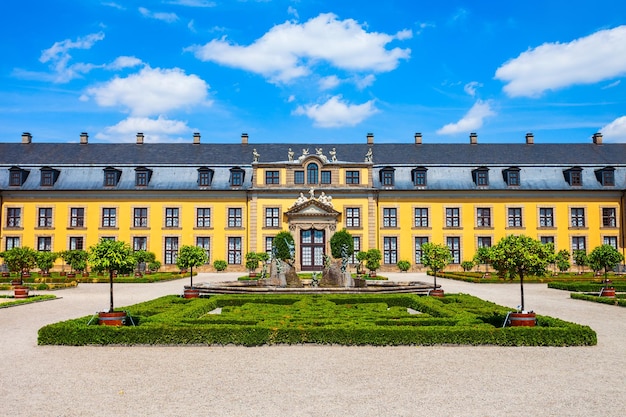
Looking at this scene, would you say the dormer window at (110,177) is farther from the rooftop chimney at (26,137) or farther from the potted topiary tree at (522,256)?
the potted topiary tree at (522,256)

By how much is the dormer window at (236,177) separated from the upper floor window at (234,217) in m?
2.24

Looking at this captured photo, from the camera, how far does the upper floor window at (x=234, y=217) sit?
50000 mm

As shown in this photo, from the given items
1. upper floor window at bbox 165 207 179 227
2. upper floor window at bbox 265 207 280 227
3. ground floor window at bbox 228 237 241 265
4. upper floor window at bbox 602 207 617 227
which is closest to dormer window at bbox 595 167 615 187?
upper floor window at bbox 602 207 617 227

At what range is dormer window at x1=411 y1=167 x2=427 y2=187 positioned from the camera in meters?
50.3

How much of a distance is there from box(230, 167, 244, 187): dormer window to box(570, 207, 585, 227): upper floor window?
29357mm

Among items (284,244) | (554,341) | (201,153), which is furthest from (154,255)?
(554,341)

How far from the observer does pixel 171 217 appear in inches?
1967

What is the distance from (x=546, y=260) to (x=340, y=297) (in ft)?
29.2

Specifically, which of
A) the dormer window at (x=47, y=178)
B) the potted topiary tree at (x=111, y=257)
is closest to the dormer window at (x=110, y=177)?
the dormer window at (x=47, y=178)

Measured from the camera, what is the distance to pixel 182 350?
1345 centimetres

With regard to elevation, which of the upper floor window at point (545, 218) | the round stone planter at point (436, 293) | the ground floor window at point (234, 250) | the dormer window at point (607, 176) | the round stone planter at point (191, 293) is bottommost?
the round stone planter at point (436, 293)

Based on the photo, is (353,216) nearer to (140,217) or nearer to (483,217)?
(483,217)

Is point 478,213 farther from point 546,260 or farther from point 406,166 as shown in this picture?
point 546,260

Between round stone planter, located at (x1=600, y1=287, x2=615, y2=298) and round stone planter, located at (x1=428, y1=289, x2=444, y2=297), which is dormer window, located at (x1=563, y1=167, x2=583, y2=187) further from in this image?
round stone planter, located at (x1=428, y1=289, x2=444, y2=297)
